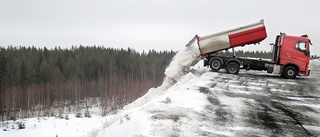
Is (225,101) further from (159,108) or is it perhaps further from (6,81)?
(6,81)

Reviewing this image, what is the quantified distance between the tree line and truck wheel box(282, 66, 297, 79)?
3050 cm

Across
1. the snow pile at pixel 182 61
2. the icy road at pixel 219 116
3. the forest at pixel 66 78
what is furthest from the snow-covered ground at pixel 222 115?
the forest at pixel 66 78

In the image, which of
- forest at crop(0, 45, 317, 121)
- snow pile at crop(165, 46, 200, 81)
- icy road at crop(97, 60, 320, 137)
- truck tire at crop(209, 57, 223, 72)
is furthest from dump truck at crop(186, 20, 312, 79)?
forest at crop(0, 45, 317, 121)

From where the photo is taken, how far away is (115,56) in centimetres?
7550

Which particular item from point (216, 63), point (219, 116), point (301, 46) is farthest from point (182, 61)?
point (219, 116)

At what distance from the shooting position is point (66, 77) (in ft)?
203

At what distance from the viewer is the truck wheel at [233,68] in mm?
17438

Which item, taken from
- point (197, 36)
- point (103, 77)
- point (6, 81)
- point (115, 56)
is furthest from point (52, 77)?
point (197, 36)

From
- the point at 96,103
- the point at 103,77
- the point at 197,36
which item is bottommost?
the point at 96,103

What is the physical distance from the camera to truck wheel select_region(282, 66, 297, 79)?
16.8m

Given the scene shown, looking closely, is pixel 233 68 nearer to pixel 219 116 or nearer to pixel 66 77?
pixel 219 116

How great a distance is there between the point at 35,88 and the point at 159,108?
50902 mm

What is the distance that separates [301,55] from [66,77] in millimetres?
54276

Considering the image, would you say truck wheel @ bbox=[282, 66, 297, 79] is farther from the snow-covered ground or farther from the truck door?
the snow-covered ground
